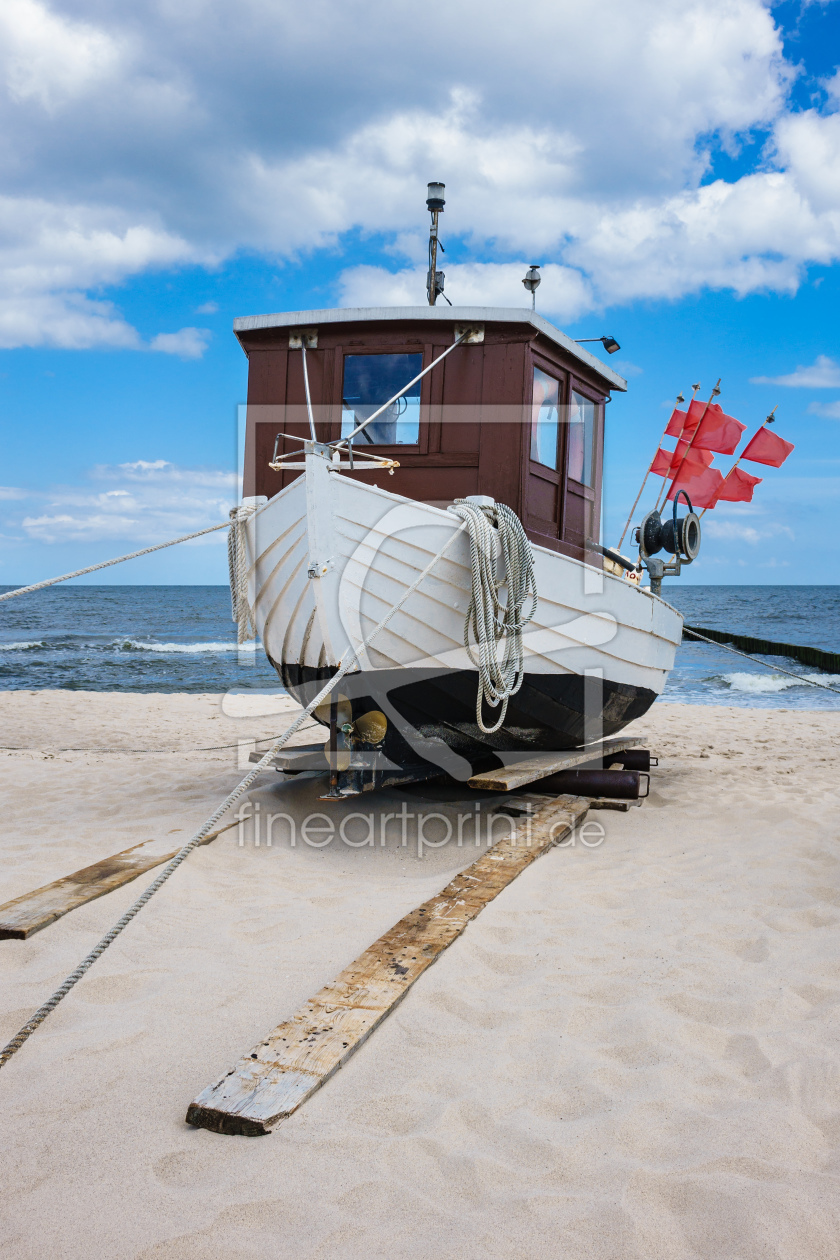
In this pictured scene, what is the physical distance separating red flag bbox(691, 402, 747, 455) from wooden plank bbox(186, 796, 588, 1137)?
16.2 ft

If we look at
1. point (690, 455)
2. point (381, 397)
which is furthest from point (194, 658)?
point (381, 397)

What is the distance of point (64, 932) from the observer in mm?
3277

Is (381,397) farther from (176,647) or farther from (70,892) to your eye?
(176,647)

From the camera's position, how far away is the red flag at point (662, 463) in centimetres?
773

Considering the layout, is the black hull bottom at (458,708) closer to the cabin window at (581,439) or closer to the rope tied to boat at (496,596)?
the rope tied to boat at (496,596)

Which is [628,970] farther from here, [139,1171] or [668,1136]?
[139,1171]

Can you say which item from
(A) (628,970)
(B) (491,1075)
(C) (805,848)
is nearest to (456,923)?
(A) (628,970)

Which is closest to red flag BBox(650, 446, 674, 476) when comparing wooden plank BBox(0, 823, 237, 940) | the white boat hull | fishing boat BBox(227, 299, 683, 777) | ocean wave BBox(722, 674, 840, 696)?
fishing boat BBox(227, 299, 683, 777)

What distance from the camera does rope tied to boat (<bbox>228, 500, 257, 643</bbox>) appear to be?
5062 mm

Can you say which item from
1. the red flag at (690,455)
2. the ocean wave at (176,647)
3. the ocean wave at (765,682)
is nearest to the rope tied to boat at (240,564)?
the red flag at (690,455)

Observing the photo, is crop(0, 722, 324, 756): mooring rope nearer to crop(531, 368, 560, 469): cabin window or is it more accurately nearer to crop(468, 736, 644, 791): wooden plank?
crop(468, 736, 644, 791): wooden plank

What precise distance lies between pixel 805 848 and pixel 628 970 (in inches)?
79.9

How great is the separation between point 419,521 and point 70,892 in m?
2.39

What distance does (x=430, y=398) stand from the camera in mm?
5000
